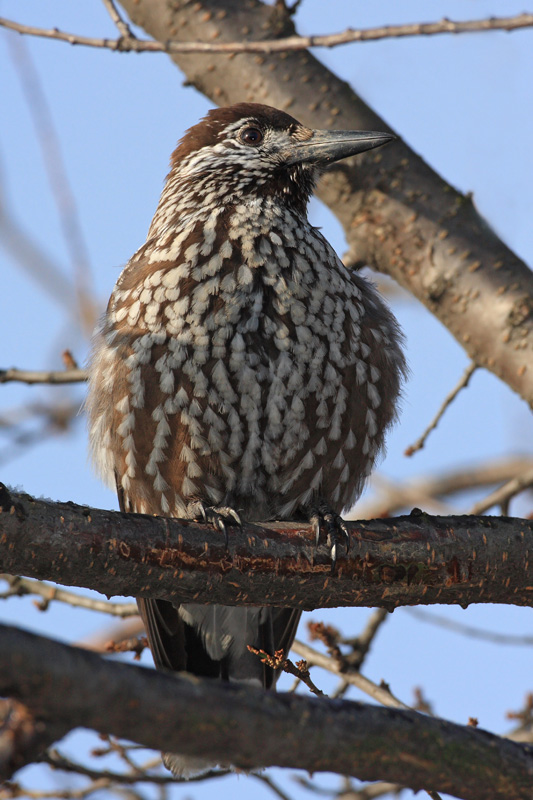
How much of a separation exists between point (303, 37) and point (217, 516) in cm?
184

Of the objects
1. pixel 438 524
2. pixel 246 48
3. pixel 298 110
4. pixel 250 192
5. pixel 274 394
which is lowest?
pixel 438 524

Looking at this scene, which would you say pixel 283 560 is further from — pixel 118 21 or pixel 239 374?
pixel 118 21

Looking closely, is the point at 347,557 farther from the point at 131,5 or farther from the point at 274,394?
the point at 131,5

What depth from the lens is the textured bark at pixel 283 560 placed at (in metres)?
3.35

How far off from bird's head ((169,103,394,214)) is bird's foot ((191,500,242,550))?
1715 millimetres

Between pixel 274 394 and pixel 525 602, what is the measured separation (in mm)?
1461

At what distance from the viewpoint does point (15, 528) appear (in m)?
3.21

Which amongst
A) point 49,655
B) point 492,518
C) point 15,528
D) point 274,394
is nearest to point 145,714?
point 49,655

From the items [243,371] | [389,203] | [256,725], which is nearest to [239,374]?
[243,371]

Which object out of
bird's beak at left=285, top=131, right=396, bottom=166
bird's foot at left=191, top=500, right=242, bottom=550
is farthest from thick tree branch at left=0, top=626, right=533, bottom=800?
bird's beak at left=285, top=131, right=396, bottom=166

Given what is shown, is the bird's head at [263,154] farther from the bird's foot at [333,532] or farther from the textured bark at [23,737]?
the textured bark at [23,737]

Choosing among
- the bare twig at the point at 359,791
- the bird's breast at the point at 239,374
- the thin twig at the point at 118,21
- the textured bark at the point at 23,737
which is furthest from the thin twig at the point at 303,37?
the bare twig at the point at 359,791

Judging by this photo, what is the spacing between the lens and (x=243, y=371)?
4.53 m

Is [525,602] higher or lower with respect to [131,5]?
lower
